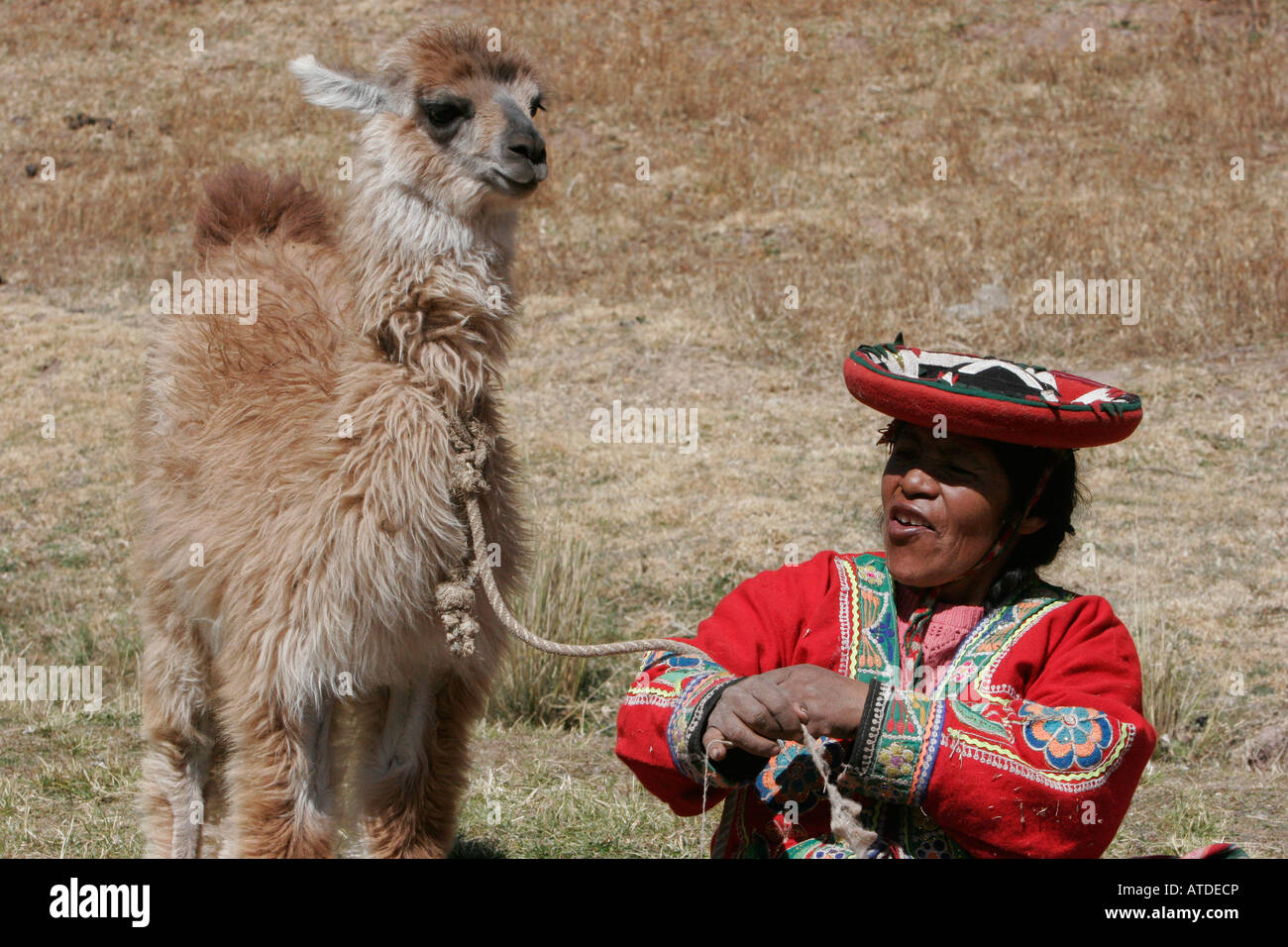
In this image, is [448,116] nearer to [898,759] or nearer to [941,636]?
[941,636]

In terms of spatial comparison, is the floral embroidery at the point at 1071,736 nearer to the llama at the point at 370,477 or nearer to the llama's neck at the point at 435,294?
the llama at the point at 370,477

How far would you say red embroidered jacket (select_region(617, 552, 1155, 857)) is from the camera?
7.34 feet

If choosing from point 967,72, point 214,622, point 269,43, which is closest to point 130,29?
point 269,43

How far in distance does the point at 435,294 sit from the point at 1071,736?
1.75 m

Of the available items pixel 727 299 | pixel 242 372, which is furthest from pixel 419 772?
pixel 727 299

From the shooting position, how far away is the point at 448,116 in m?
3.43

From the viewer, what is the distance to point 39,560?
25.7 ft

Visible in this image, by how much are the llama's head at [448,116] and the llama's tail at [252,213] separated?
36.4 inches

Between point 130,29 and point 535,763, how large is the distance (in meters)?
20.3

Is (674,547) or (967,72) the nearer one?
(674,547)

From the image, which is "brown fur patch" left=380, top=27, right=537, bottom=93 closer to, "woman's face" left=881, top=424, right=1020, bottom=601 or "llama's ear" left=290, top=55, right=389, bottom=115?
"llama's ear" left=290, top=55, right=389, bottom=115

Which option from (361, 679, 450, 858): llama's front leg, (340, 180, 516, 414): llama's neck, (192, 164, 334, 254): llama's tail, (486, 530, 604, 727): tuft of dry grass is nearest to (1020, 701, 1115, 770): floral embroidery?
(340, 180, 516, 414): llama's neck

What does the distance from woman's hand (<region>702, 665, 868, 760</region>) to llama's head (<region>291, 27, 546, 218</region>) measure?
1526 millimetres
